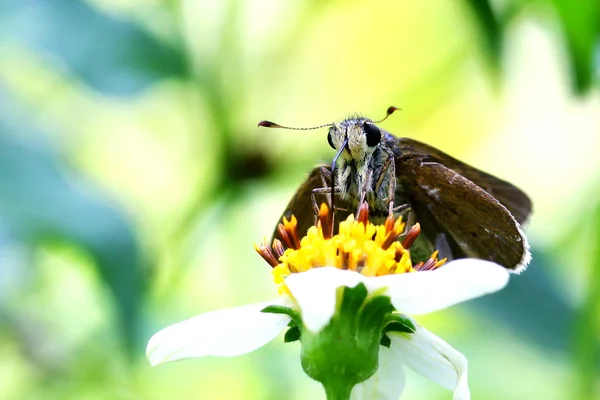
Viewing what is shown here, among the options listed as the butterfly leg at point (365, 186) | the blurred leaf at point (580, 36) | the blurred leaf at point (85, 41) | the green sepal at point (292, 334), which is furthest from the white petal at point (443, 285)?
the blurred leaf at point (85, 41)

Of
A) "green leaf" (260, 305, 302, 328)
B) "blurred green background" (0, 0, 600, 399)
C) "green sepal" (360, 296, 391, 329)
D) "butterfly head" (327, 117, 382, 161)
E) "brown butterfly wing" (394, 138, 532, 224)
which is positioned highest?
"butterfly head" (327, 117, 382, 161)

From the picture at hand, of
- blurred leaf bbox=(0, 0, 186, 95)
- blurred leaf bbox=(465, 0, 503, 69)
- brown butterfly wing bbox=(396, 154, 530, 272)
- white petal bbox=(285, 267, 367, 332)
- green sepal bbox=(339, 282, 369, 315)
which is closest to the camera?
white petal bbox=(285, 267, 367, 332)

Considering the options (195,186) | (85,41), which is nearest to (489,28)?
(85,41)

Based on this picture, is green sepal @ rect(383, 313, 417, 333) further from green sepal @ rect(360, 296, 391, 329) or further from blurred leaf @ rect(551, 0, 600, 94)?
blurred leaf @ rect(551, 0, 600, 94)

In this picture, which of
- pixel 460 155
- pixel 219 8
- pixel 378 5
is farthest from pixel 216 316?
pixel 378 5

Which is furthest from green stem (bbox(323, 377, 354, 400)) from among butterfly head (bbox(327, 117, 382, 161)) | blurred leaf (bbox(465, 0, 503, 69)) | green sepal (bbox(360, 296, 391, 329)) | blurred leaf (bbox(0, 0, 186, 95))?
blurred leaf (bbox(0, 0, 186, 95))

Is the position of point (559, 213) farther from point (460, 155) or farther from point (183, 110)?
point (183, 110)

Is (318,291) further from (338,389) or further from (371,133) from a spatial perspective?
(371,133)
